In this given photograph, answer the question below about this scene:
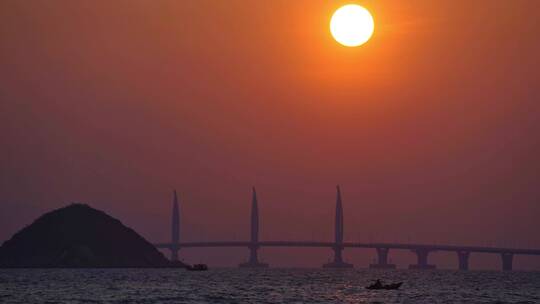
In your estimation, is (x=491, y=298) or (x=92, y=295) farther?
(x=491, y=298)

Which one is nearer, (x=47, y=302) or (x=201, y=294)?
(x=47, y=302)

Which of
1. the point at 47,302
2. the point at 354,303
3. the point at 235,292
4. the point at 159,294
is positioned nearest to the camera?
the point at 47,302

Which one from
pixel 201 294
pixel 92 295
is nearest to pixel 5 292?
pixel 92 295

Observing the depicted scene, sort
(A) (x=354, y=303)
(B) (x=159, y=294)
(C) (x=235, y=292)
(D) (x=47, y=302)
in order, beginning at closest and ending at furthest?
(D) (x=47, y=302) → (A) (x=354, y=303) → (B) (x=159, y=294) → (C) (x=235, y=292)

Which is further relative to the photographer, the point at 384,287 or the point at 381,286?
the point at 381,286

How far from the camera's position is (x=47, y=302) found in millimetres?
121438

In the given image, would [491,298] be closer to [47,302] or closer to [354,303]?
[354,303]

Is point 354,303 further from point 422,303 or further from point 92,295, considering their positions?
point 92,295

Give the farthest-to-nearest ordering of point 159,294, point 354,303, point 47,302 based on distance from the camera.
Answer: point 159,294 < point 354,303 < point 47,302

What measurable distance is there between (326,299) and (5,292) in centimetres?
4111

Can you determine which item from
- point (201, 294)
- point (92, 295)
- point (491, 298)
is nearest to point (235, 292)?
point (201, 294)

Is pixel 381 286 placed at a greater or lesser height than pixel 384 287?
greater

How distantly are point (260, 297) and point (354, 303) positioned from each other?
40.1 ft

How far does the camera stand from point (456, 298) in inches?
5748
